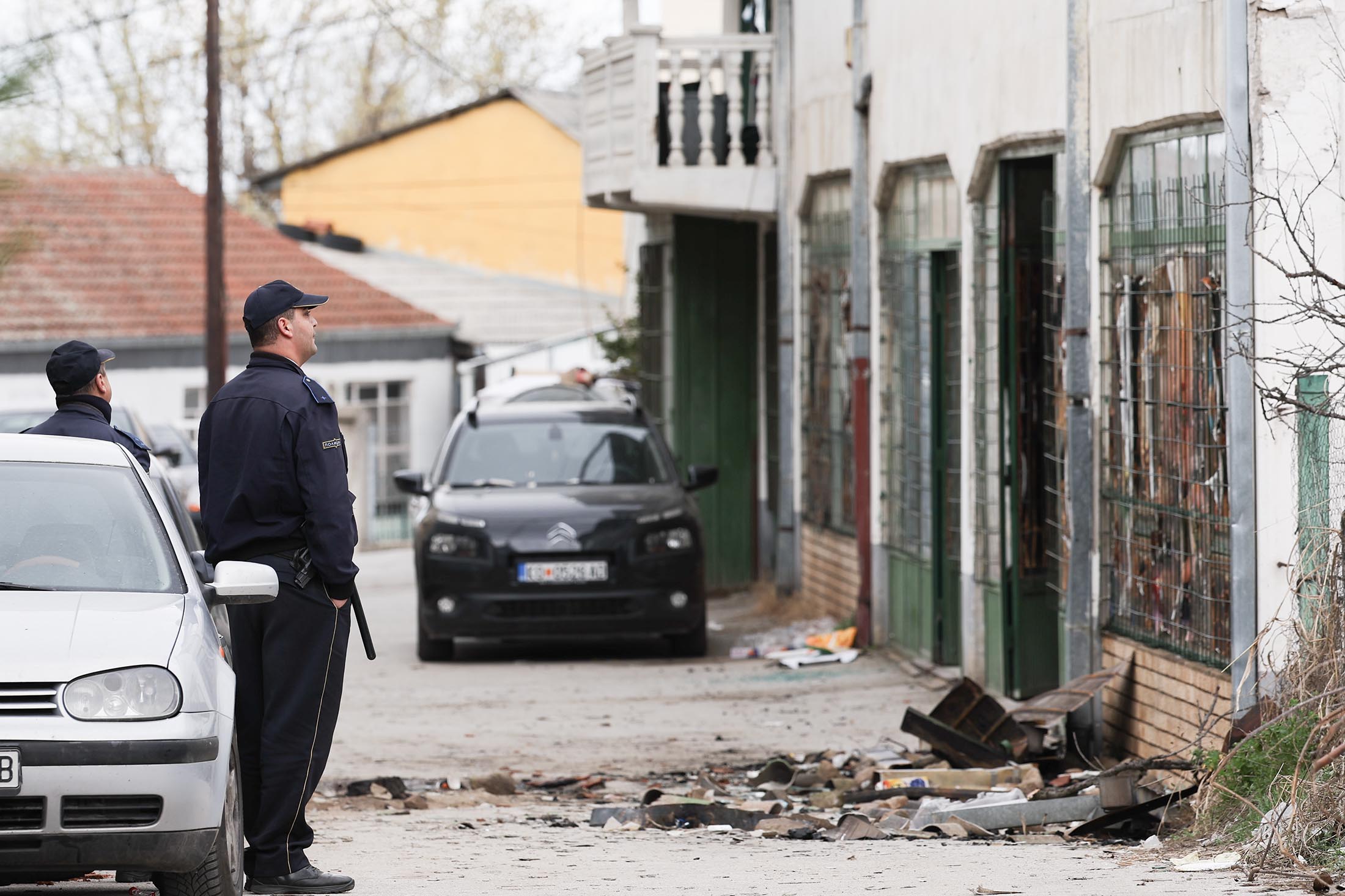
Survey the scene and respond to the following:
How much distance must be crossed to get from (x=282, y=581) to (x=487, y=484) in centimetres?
807

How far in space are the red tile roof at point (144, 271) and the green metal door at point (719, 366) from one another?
14.0m

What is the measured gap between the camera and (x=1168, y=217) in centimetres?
875

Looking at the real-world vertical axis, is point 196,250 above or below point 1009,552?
above

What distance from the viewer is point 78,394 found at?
316 inches

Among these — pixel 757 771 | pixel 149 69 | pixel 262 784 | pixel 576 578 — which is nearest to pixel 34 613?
pixel 262 784

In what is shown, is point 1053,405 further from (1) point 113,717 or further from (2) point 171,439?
(2) point 171,439

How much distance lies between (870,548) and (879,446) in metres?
0.71

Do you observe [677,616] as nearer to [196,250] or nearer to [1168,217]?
[1168,217]

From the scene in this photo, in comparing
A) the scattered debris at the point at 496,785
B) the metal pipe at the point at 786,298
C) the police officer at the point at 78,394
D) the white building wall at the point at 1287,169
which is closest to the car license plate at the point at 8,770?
the police officer at the point at 78,394

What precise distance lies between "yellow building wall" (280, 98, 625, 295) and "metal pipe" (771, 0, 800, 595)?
62.4ft

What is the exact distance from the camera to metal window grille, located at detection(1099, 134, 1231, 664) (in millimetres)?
8273

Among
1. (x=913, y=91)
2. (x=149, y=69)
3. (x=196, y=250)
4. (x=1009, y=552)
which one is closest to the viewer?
(x=1009, y=552)

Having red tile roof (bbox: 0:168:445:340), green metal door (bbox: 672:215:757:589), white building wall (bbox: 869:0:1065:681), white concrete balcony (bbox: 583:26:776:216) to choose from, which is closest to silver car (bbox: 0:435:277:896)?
white building wall (bbox: 869:0:1065:681)

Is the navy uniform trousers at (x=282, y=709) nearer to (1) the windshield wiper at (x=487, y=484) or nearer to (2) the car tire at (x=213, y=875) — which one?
(2) the car tire at (x=213, y=875)
